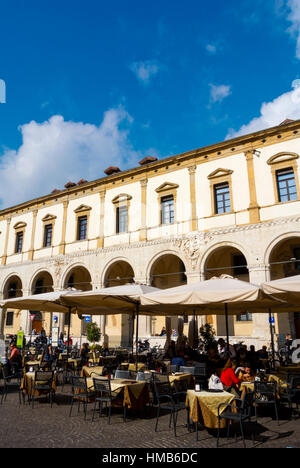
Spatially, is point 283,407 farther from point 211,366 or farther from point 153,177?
point 153,177

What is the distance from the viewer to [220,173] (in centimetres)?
1884

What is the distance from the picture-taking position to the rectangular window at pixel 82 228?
24078 mm

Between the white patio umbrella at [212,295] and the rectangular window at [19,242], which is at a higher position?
the rectangular window at [19,242]

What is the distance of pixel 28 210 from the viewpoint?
27.8m

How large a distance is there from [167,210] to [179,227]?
4.94 feet

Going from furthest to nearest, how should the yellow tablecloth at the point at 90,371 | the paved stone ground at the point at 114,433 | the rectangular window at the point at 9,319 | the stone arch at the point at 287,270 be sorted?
the rectangular window at the point at 9,319
the stone arch at the point at 287,270
the yellow tablecloth at the point at 90,371
the paved stone ground at the point at 114,433

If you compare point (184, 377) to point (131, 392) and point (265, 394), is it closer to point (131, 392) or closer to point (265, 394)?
point (131, 392)

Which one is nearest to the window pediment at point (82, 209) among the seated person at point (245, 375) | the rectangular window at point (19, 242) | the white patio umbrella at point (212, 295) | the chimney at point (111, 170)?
A: the chimney at point (111, 170)

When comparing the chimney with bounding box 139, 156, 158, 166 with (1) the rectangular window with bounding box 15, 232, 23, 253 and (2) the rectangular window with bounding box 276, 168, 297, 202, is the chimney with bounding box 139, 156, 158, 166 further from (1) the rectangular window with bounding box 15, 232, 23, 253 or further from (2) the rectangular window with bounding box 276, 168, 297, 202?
(1) the rectangular window with bounding box 15, 232, 23, 253

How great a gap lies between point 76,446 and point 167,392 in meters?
2.10

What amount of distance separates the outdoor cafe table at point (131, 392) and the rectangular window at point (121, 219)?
605 inches

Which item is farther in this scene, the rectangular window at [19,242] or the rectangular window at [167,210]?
the rectangular window at [19,242]

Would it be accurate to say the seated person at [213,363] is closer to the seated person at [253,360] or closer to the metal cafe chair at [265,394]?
the seated person at [253,360]

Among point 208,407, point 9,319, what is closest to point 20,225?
point 9,319
